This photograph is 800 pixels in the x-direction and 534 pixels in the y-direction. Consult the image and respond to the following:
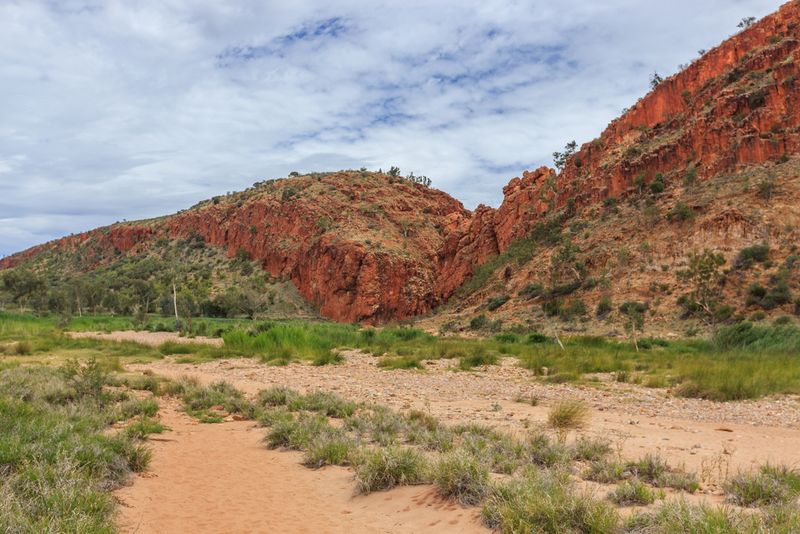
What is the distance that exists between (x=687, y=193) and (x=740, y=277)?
435 inches

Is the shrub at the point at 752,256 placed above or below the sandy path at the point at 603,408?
above

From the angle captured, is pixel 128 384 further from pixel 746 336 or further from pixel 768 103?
pixel 768 103

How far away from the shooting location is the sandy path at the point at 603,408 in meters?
7.62

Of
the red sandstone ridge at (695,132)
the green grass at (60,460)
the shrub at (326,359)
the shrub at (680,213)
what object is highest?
the red sandstone ridge at (695,132)

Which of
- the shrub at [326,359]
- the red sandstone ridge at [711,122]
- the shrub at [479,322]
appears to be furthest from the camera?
the shrub at [479,322]

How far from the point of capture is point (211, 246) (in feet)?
287

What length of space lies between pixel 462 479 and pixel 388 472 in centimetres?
102

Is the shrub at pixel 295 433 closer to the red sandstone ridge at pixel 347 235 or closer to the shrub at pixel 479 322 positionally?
the shrub at pixel 479 322

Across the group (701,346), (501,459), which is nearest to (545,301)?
(701,346)

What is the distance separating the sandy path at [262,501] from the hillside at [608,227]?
30709 mm

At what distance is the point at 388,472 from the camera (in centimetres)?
650

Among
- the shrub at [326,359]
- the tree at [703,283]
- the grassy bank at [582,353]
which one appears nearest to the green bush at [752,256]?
the tree at [703,283]

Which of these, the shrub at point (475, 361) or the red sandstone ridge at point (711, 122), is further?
the red sandstone ridge at point (711, 122)

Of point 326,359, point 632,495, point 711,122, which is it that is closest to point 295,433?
point 632,495
